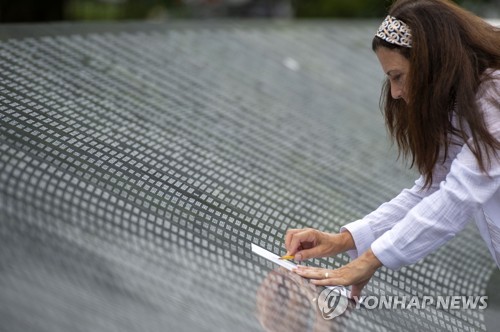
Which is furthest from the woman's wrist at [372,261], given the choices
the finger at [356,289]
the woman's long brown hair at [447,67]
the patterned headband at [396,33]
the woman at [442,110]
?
the patterned headband at [396,33]

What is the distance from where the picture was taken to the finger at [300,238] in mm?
2215

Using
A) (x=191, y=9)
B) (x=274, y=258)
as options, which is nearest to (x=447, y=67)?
(x=274, y=258)

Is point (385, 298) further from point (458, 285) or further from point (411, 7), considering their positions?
point (411, 7)

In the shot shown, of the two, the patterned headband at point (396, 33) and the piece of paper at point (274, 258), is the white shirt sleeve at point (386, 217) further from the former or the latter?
the patterned headband at point (396, 33)

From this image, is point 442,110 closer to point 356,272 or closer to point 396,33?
point 396,33

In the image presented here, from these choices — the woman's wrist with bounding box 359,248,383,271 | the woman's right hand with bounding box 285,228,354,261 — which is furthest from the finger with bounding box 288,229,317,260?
the woman's wrist with bounding box 359,248,383,271

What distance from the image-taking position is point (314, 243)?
224cm

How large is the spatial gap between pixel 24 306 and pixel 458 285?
Result: 1.61 metres

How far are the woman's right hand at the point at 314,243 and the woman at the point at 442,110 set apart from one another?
0.14 meters

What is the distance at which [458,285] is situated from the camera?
9.41 ft

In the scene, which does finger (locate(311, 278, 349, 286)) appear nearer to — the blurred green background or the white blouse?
the white blouse

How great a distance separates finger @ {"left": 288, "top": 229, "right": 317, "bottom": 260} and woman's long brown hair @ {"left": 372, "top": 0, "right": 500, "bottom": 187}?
403 mm

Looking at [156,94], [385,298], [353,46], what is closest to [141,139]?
[156,94]

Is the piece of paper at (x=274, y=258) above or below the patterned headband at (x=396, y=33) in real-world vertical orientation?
below
